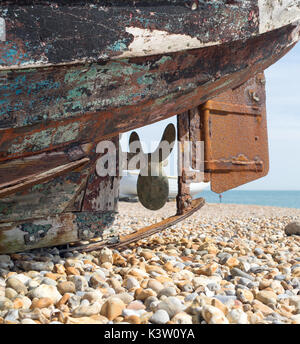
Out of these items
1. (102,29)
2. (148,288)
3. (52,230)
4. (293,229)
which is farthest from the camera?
(293,229)

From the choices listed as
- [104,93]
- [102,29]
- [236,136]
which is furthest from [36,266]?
[236,136]

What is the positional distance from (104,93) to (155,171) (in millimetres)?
1604

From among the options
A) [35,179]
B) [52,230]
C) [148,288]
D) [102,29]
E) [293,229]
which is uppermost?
[102,29]

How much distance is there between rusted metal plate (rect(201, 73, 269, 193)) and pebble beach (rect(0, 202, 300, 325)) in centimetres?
70

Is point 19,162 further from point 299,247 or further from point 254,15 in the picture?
point 299,247

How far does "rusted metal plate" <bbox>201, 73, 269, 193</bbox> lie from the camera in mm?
3363

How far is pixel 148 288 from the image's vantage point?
6.66 feet

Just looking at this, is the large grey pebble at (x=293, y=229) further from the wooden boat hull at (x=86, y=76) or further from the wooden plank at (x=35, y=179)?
the wooden plank at (x=35, y=179)

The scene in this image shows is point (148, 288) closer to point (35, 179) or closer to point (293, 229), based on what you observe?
point (35, 179)

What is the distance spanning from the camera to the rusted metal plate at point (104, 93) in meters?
2.14

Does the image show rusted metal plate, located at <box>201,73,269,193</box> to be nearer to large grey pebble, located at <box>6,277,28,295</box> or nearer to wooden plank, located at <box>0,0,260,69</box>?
wooden plank, located at <box>0,0,260,69</box>

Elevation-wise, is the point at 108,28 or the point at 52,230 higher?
the point at 108,28

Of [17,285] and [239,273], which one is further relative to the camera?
[239,273]

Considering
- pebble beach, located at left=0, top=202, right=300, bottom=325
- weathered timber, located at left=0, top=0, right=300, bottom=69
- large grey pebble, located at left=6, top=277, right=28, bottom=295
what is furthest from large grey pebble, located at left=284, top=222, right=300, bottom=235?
large grey pebble, located at left=6, top=277, right=28, bottom=295
